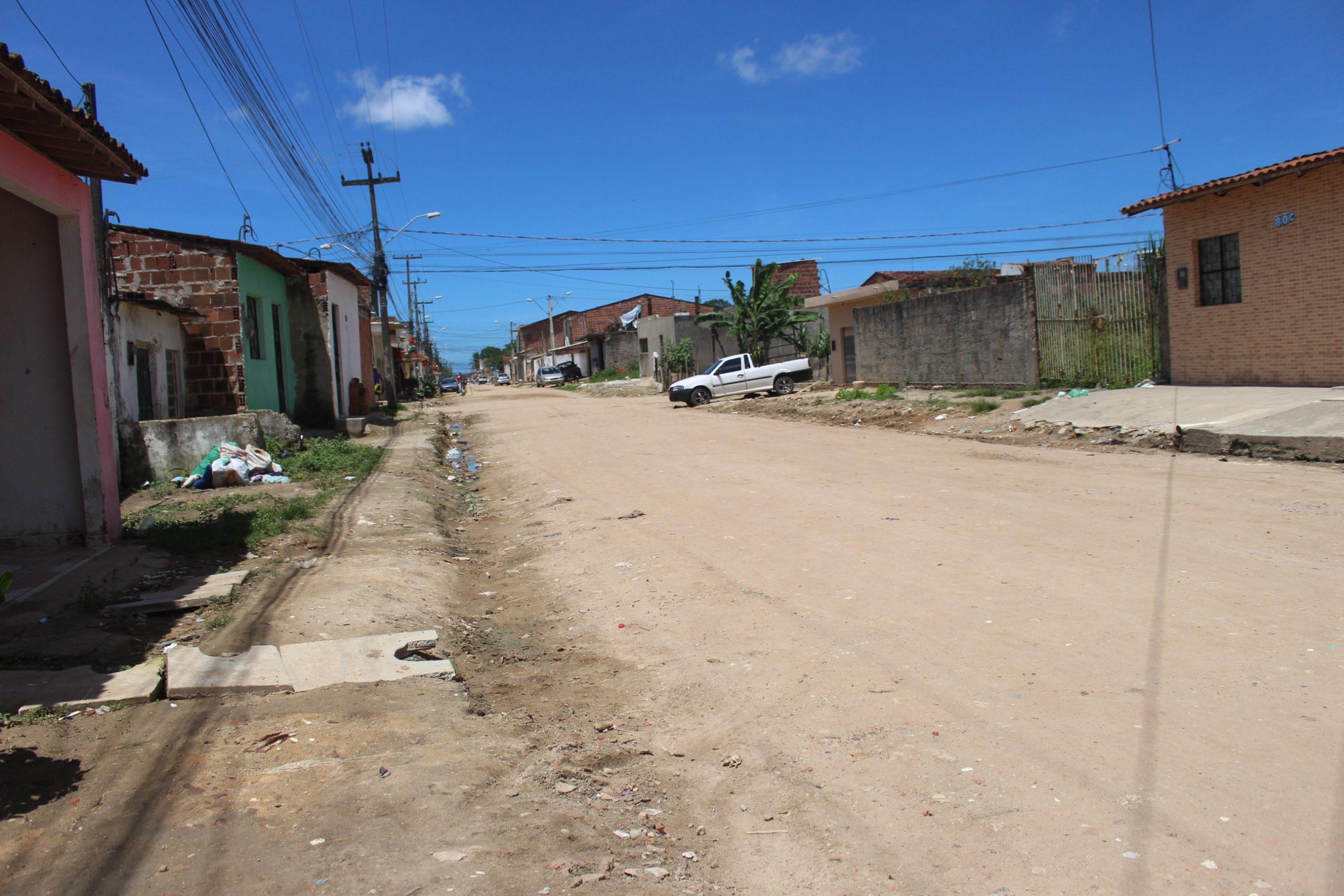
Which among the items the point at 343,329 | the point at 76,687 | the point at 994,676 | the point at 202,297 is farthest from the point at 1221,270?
the point at 343,329

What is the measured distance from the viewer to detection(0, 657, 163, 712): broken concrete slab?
4.52 m

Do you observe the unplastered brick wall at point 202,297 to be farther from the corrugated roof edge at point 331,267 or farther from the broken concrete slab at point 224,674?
the broken concrete slab at point 224,674

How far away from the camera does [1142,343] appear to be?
19406mm

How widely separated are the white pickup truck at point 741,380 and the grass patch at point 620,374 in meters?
25.6

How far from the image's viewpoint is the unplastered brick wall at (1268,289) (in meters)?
15.4

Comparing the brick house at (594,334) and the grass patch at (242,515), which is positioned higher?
the brick house at (594,334)

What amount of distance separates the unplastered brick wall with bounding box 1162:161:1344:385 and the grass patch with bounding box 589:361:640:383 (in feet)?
135

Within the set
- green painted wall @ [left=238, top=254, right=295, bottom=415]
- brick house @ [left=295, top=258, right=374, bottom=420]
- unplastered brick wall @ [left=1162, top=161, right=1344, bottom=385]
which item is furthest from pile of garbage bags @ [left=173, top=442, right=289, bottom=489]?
unplastered brick wall @ [left=1162, top=161, right=1344, bottom=385]

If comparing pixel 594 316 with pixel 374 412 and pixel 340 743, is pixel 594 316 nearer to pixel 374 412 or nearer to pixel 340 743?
pixel 374 412

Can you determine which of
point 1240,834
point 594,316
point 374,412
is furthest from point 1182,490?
point 594,316

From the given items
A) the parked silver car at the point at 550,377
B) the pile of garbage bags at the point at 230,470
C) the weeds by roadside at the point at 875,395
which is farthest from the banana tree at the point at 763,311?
the parked silver car at the point at 550,377

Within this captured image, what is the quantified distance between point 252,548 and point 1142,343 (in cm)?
1822

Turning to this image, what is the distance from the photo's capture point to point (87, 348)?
835 cm

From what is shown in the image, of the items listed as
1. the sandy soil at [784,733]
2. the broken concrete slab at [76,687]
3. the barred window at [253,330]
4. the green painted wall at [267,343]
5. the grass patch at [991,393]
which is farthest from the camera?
the grass patch at [991,393]
